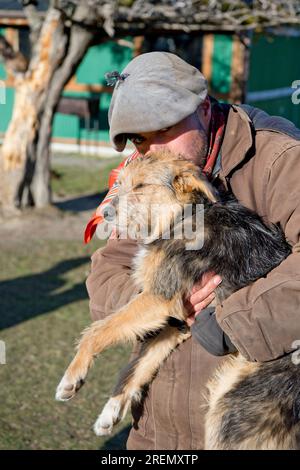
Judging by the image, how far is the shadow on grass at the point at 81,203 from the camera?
1357 cm

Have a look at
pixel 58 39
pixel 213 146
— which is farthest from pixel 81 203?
pixel 213 146

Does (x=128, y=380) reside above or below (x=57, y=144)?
above

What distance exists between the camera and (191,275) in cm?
320

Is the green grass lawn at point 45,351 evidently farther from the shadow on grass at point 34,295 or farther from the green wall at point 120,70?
the green wall at point 120,70

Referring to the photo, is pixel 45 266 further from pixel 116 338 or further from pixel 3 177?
pixel 116 338

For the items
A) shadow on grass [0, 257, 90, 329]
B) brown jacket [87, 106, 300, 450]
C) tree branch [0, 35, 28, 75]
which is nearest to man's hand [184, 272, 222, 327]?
brown jacket [87, 106, 300, 450]

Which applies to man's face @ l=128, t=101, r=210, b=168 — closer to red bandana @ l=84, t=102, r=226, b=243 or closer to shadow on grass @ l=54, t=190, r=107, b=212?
red bandana @ l=84, t=102, r=226, b=243

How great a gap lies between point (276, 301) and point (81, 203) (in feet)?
37.6

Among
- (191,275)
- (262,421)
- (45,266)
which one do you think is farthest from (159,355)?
(45,266)

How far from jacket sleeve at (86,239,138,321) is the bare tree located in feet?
25.7

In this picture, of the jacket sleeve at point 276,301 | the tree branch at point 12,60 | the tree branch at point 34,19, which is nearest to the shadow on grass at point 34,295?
the tree branch at point 12,60

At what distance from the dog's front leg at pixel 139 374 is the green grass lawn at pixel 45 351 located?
202 cm

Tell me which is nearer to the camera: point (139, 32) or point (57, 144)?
point (139, 32)

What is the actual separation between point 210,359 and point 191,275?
0.38m
